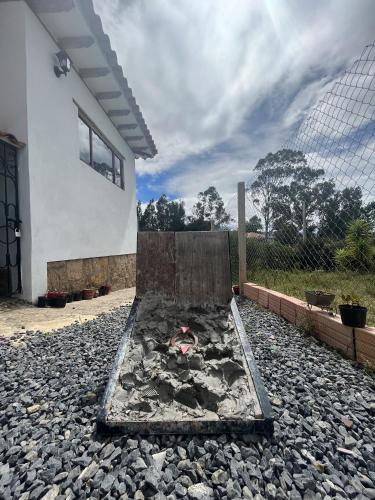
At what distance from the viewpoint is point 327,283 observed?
300 centimetres

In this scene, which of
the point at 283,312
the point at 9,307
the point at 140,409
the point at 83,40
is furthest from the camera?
the point at 83,40

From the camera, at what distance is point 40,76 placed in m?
4.31

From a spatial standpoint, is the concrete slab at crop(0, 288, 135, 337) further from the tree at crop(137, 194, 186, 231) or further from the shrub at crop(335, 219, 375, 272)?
the tree at crop(137, 194, 186, 231)

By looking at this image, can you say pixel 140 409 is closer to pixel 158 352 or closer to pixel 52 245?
pixel 158 352

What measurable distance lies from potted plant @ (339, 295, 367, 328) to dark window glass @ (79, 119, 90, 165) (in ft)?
18.2

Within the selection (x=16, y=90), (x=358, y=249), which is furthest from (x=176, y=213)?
(x=358, y=249)

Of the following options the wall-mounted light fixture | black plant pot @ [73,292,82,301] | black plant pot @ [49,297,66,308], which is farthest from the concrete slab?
the wall-mounted light fixture

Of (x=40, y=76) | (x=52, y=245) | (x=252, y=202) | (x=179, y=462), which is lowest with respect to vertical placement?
(x=179, y=462)

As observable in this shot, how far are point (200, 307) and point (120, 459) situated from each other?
1.26m

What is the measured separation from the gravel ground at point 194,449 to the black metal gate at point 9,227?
275 centimetres

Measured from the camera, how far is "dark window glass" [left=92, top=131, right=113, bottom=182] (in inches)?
252

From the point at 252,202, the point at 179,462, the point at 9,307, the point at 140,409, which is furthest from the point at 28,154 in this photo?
the point at 179,462

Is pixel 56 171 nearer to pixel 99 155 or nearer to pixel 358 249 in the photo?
pixel 99 155

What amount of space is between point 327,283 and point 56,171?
4641mm
